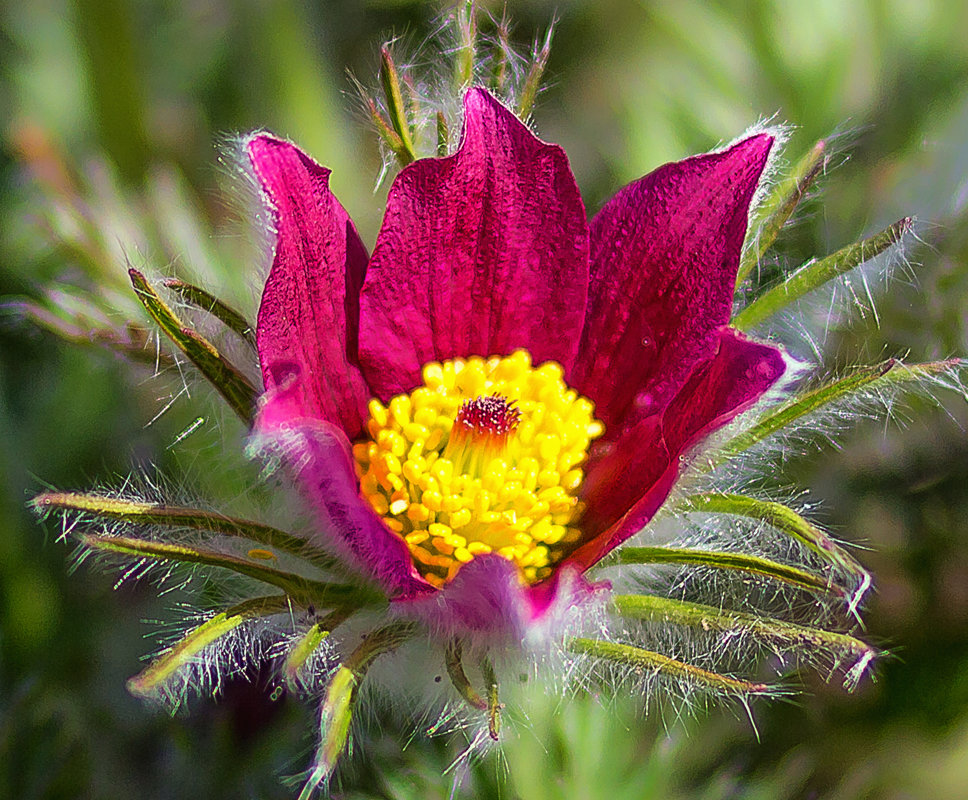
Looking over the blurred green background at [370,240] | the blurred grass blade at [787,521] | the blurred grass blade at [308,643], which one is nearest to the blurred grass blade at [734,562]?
the blurred grass blade at [787,521]

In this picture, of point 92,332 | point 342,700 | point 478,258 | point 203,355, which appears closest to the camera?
point 342,700

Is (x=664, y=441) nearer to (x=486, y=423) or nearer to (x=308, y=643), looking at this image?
(x=486, y=423)

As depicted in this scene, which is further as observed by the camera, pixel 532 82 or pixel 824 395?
pixel 532 82

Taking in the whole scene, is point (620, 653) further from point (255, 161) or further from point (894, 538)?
point (894, 538)

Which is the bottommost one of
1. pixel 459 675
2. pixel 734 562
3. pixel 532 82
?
pixel 459 675

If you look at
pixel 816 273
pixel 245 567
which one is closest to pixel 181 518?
pixel 245 567

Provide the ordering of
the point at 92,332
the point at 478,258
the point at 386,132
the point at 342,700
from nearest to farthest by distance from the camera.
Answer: the point at 342,700
the point at 386,132
the point at 478,258
the point at 92,332

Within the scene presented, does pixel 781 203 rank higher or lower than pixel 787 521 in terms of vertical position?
higher
